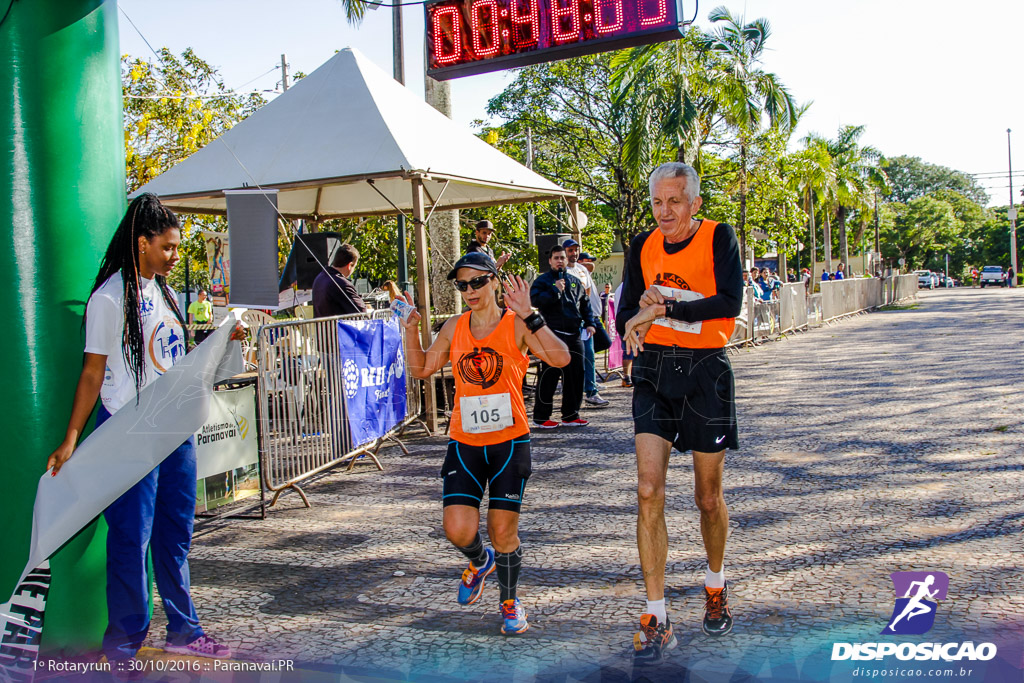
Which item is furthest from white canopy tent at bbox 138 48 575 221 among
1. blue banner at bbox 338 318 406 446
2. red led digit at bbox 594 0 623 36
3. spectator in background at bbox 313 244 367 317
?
red led digit at bbox 594 0 623 36

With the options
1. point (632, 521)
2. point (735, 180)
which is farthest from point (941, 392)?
point (735, 180)

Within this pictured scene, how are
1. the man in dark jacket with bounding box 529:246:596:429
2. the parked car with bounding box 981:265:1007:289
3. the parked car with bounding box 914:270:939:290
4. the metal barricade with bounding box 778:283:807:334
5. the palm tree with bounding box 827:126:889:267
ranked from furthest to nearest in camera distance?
the parked car with bounding box 914:270:939:290 < the parked car with bounding box 981:265:1007:289 < the palm tree with bounding box 827:126:889:267 < the metal barricade with bounding box 778:283:807:334 < the man in dark jacket with bounding box 529:246:596:429

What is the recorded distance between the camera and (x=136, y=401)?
11.2 feet

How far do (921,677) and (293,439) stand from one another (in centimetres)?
469

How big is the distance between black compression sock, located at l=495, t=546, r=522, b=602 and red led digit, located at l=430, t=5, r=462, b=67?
15.2 ft

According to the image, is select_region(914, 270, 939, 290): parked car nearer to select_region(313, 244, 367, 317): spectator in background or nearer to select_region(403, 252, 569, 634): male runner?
select_region(313, 244, 367, 317): spectator in background

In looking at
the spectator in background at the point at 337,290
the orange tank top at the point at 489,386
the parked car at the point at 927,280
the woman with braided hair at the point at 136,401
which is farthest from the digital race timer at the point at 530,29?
the parked car at the point at 927,280

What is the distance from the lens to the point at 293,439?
21.3ft

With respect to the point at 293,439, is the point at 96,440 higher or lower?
higher

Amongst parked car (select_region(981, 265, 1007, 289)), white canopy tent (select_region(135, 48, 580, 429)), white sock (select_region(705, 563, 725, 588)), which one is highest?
white canopy tent (select_region(135, 48, 580, 429))

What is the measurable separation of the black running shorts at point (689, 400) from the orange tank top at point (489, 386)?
62 cm

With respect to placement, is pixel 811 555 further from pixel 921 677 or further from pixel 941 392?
pixel 941 392

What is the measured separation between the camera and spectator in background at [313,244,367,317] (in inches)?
341

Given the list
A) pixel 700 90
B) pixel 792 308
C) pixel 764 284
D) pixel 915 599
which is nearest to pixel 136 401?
pixel 915 599
